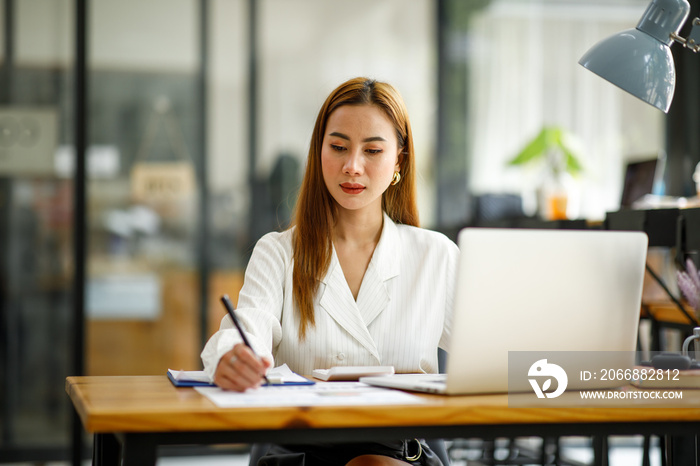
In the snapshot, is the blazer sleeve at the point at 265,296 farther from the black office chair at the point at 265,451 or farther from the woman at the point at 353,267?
the black office chair at the point at 265,451

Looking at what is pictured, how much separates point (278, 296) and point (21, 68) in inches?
110

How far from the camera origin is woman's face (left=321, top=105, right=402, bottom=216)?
5.77 feet

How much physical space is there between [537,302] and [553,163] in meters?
2.78

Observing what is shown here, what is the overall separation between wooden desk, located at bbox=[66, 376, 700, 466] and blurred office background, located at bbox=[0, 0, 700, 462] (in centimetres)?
272

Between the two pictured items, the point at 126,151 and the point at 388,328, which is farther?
the point at 126,151

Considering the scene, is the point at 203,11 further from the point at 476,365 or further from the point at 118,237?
the point at 476,365

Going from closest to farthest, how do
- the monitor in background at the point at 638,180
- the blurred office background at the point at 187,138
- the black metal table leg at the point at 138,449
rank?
the black metal table leg at the point at 138,449, the monitor in background at the point at 638,180, the blurred office background at the point at 187,138

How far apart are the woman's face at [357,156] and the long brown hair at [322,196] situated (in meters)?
0.04

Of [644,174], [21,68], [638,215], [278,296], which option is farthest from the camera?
[21,68]

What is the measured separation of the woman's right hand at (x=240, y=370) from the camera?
1.20m

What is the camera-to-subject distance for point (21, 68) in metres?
3.92

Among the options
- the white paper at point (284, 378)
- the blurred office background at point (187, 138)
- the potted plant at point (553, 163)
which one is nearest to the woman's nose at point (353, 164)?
the white paper at point (284, 378)

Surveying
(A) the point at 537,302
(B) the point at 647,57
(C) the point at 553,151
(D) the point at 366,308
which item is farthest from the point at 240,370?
(C) the point at 553,151

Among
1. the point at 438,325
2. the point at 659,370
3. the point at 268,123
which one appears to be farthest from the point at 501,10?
the point at 659,370
